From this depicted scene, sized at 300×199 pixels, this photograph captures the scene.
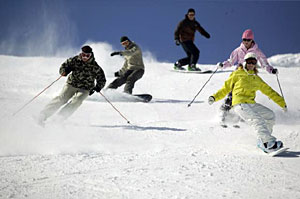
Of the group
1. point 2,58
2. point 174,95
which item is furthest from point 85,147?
point 2,58

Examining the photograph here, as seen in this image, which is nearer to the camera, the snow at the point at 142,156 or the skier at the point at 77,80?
the snow at the point at 142,156

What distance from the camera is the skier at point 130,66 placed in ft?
29.5

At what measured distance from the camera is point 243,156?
13.8ft

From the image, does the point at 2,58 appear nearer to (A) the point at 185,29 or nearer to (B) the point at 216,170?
(A) the point at 185,29

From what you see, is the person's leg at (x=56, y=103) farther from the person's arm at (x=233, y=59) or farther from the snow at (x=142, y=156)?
the person's arm at (x=233, y=59)

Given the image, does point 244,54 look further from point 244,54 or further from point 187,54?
point 187,54

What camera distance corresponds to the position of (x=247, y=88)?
4883 mm

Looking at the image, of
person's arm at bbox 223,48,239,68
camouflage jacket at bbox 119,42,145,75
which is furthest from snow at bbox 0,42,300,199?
camouflage jacket at bbox 119,42,145,75

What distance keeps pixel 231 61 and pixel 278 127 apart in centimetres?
144

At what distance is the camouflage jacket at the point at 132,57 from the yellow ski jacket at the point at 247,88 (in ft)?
14.4

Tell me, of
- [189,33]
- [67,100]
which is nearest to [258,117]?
[67,100]

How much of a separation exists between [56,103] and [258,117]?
3296 mm

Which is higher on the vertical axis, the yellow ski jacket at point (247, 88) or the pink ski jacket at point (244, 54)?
the pink ski jacket at point (244, 54)

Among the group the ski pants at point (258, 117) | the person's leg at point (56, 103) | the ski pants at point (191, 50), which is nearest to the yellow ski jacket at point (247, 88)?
the ski pants at point (258, 117)
